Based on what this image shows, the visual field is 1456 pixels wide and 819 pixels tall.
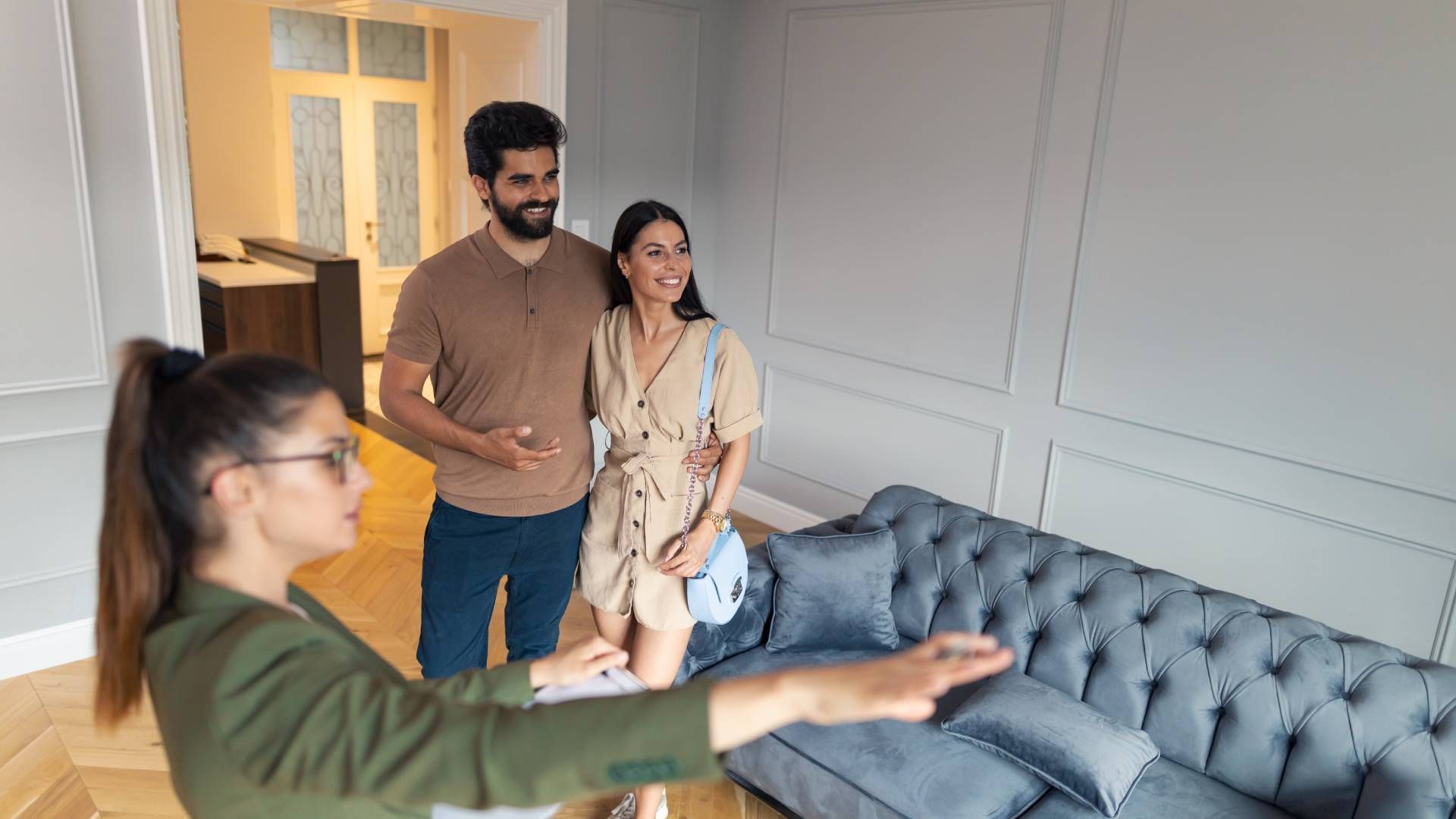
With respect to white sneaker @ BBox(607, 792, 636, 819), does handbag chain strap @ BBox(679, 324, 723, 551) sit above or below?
above

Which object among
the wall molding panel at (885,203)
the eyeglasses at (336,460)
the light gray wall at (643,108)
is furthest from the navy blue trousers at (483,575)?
the light gray wall at (643,108)

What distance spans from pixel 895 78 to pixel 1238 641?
2.64 meters

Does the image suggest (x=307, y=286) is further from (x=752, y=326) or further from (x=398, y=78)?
(x=752, y=326)

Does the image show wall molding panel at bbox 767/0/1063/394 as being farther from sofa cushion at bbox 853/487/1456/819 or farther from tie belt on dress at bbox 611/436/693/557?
tie belt on dress at bbox 611/436/693/557

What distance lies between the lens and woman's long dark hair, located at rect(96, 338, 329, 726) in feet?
3.01

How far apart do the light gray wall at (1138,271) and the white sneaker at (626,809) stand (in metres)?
1.98

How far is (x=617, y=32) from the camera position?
4.36 meters

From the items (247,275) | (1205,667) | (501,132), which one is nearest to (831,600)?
(1205,667)

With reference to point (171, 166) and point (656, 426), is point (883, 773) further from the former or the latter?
point (171, 166)

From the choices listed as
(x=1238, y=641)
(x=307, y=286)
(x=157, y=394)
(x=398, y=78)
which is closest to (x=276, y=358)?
(x=157, y=394)

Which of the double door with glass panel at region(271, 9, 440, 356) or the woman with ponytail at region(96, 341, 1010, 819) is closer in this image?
the woman with ponytail at region(96, 341, 1010, 819)

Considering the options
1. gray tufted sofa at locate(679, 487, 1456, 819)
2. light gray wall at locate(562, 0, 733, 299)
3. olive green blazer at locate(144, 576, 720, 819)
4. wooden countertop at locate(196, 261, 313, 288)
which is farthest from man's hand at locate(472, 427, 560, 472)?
wooden countertop at locate(196, 261, 313, 288)

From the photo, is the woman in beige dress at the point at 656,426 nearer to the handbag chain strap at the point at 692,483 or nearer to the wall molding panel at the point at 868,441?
the handbag chain strap at the point at 692,483

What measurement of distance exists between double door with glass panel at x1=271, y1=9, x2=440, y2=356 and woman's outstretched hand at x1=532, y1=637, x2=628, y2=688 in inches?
271
